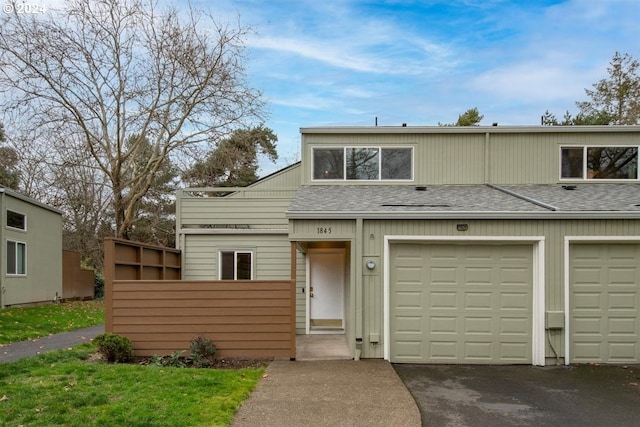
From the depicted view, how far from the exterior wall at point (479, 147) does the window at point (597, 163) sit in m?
0.17

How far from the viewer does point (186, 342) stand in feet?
28.8

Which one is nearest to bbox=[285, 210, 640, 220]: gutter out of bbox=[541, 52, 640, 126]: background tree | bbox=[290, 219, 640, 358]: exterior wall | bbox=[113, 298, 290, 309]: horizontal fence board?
bbox=[290, 219, 640, 358]: exterior wall

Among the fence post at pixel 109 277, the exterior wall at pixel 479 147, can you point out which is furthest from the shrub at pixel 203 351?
the exterior wall at pixel 479 147

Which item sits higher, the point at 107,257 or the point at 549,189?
the point at 549,189

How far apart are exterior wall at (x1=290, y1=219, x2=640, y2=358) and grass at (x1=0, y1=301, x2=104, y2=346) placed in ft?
23.3

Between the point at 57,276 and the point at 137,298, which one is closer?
the point at 137,298

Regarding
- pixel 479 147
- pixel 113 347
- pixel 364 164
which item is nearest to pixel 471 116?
pixel 479 147

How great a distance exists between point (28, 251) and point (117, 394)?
13.9m

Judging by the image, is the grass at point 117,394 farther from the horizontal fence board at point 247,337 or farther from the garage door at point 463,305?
the garage door at point 463,305

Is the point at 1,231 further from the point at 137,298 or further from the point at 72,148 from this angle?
the point at 137,298

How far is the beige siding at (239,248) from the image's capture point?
12.7m

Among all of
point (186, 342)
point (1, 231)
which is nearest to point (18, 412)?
point (186, 342)

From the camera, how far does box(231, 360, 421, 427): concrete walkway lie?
5.33 meters

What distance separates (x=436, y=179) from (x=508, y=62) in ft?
25.9
